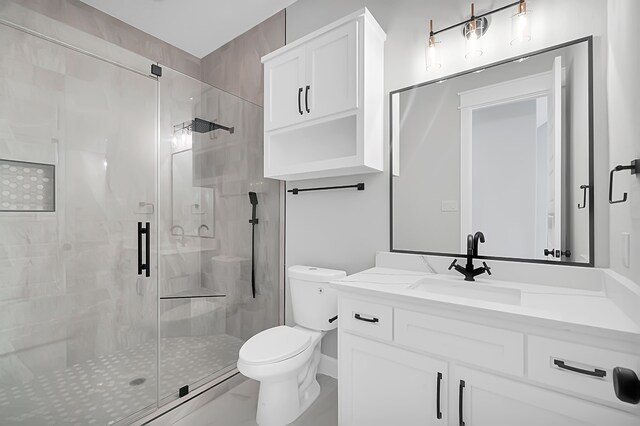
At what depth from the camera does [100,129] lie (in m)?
1.72

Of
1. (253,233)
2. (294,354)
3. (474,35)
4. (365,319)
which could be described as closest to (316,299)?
(294,354)

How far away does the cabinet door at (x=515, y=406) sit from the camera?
2.87 ft

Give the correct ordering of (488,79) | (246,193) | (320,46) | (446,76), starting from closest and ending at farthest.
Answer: (488,79) < (446,76) < (320,46) < (246,193)

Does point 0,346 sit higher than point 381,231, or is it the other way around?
point 381,231

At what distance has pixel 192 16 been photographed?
8.02 feet

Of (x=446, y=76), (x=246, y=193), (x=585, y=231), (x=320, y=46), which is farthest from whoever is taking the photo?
(x=246, y=193)

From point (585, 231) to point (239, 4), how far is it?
278cm

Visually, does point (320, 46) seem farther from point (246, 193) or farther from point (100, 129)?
point (100, 129)

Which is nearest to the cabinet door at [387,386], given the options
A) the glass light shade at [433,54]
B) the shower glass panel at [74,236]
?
the shower glass panel at [74,236]

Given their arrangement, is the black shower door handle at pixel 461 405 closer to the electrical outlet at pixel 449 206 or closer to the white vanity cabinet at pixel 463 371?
the white vanity cabinet at pixel 463 371

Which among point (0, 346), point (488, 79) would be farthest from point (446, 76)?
point (0, 346)

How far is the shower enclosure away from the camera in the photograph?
1.45 m

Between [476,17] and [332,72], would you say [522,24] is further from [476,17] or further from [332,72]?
[332,72]

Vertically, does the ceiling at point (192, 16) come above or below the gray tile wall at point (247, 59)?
above
